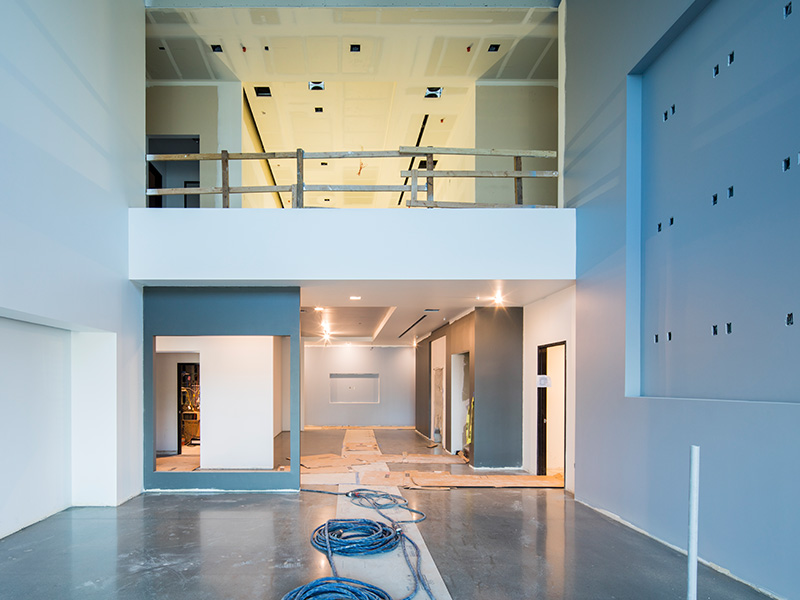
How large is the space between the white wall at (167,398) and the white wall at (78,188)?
13.0 feet

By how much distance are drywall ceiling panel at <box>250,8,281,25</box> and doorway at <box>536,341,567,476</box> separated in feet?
19.7

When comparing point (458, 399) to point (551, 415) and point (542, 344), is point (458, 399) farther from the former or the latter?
point (542, 344)

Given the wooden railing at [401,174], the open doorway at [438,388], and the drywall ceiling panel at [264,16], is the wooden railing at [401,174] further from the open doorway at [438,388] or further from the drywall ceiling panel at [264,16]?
the open doorway at [438,388]

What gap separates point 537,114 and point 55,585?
344 inches

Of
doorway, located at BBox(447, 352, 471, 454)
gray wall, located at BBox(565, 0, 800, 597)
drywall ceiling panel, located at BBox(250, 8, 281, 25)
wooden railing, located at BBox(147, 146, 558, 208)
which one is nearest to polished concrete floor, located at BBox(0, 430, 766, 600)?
gray wall, located at BBox(565, 0, 800, 597)

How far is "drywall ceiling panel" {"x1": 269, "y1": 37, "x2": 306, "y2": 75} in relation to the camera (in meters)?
8.00

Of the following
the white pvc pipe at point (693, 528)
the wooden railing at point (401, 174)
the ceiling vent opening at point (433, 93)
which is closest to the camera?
the white pvc pipe at point (693, 528)

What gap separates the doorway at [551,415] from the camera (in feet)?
26.5

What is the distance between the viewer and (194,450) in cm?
1071

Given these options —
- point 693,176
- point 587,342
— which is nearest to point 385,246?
point 587,342

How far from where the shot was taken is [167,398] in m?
10.5

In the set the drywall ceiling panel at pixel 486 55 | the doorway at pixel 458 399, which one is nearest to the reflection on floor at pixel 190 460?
the doorway at pixel 458 399

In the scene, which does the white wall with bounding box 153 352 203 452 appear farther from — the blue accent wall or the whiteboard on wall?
the whiteboard on wall

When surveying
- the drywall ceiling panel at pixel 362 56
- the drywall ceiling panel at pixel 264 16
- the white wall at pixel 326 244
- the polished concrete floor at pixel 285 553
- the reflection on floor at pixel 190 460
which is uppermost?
the drywall ceiling panel at pixel 264 16
